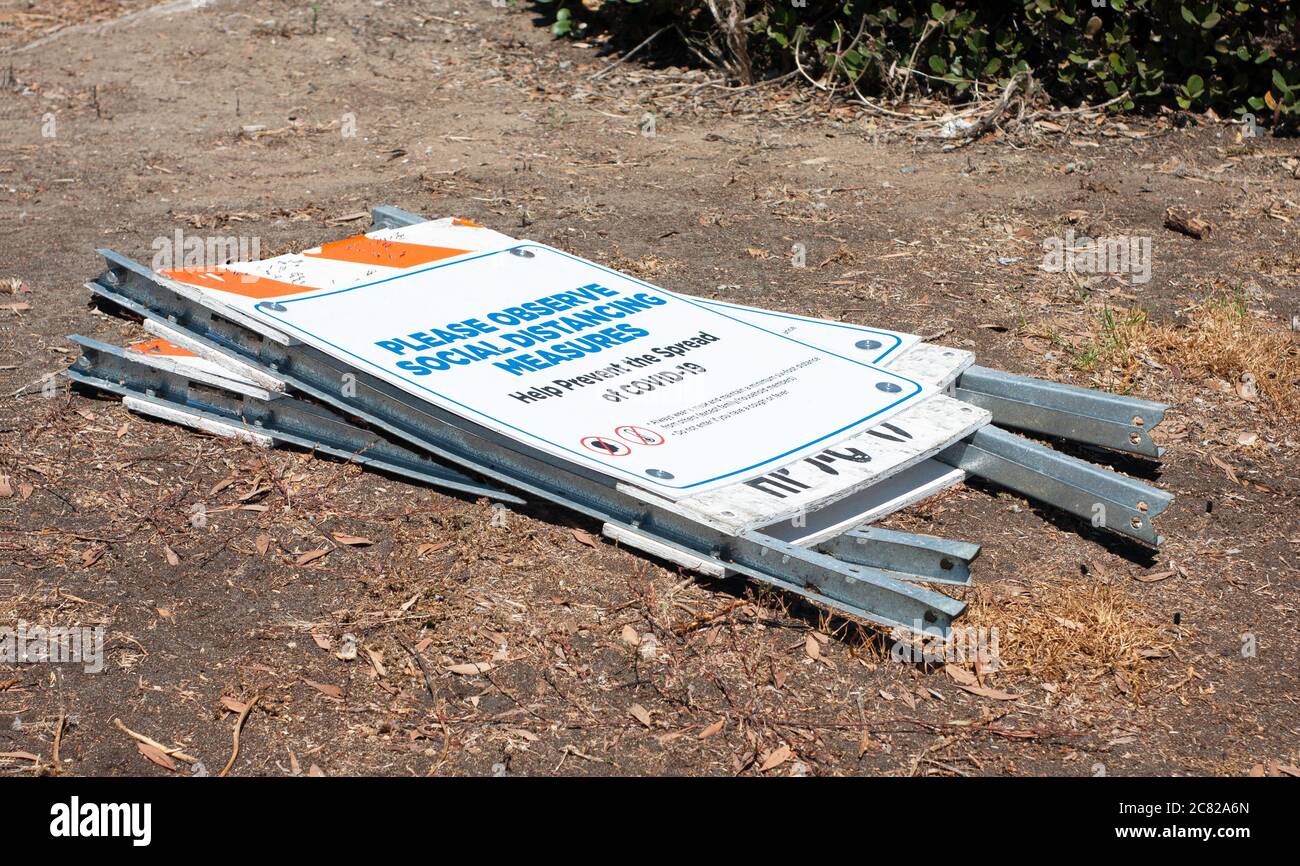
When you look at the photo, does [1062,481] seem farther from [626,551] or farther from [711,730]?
[711,730]

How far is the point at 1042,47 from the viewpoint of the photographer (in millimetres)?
8875

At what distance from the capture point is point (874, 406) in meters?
4.94

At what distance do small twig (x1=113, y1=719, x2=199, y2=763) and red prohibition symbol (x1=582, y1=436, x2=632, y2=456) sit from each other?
1.63m

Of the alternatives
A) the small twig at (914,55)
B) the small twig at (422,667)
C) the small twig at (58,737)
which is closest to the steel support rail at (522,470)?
the small twig at (422,667)

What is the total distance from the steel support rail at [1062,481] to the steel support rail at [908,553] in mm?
566

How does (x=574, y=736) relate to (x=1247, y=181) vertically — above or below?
below

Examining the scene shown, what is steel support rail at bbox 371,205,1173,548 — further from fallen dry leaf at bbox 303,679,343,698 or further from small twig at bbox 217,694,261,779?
small twig at bbox 217,694,261,779

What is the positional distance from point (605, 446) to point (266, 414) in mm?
1570

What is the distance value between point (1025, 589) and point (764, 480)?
37.9 inches

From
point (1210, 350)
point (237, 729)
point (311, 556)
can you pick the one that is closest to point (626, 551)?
point (311, 556)

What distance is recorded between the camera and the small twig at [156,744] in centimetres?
372

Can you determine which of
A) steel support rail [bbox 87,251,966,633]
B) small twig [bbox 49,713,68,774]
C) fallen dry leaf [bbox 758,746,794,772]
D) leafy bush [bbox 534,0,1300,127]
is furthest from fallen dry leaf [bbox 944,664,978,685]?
leafy bush [bbox 534,0,1300,127]

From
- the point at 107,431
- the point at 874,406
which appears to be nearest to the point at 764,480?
the point at 874,406
